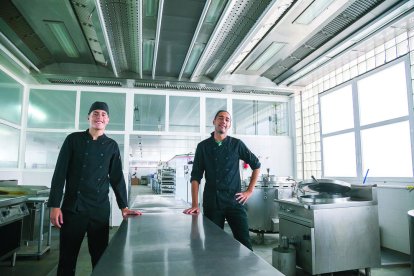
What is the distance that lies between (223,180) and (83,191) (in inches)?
38.0

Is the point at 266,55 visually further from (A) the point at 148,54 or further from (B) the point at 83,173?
(B) the point at 83,173

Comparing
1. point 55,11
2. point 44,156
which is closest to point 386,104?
point 55,11

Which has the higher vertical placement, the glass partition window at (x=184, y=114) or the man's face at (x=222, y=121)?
the glass partition window at (x=184, y=114)

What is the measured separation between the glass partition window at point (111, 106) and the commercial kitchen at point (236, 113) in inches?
1.5

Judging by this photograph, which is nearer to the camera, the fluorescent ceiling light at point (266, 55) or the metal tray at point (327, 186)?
the metal tray at point (327, 186)

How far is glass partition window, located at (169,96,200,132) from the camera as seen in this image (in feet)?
19.1

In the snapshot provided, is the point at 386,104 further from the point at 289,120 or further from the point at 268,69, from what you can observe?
the point at 289,120

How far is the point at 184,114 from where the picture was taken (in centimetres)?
607

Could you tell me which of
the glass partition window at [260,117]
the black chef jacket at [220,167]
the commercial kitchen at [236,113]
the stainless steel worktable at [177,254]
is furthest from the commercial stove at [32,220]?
the glass partition window at [260,117]

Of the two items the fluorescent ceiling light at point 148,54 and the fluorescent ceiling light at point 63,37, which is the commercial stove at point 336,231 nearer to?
the fluorescent ceiling light at point 148,54

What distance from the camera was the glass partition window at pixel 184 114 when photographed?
581 cm

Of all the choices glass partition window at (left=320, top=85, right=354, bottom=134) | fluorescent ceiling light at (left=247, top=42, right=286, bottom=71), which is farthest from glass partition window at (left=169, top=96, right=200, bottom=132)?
glass partition window at (left=320, top=85, right=354, bottom=134)

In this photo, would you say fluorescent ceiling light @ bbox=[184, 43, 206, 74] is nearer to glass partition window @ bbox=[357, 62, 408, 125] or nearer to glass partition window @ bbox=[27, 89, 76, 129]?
glass partition window @ bbox=[27, 89, 76, 129]

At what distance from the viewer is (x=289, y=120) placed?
6.23 metres
